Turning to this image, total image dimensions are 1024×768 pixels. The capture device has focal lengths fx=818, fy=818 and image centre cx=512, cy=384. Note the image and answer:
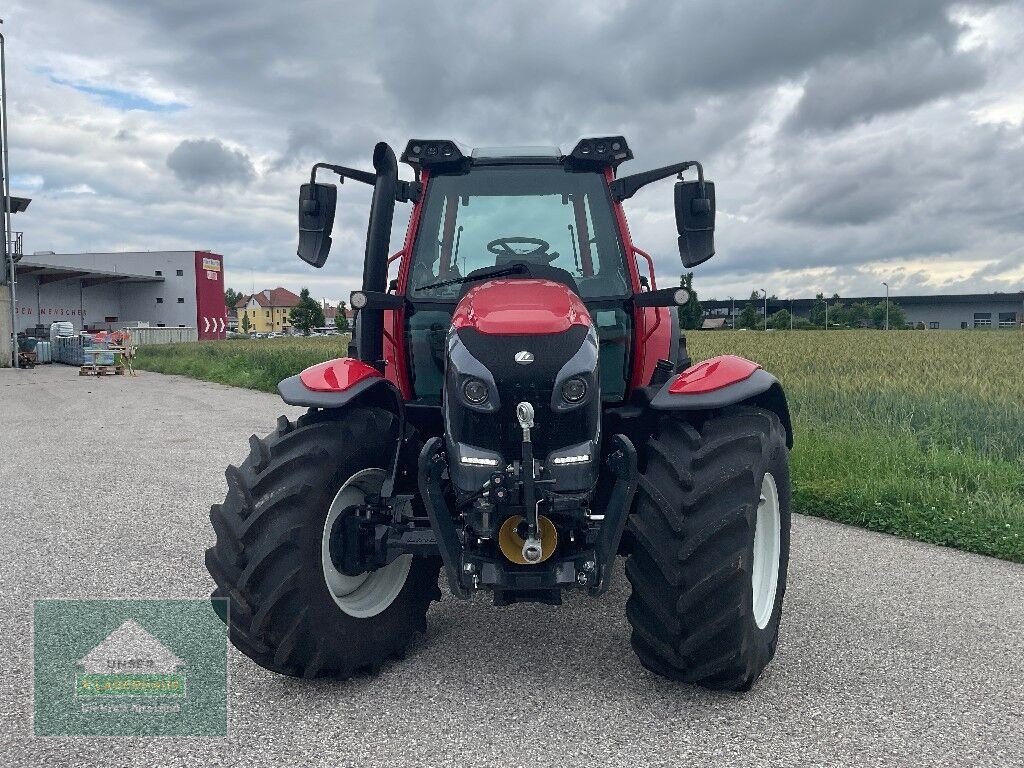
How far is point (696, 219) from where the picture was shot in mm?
3783

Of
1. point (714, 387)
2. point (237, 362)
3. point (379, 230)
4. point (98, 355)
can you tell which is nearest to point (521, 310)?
point (714, 387)

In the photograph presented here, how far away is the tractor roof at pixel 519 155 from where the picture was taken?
400 centimetres

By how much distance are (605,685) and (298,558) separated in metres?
1.30

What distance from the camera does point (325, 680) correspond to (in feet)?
10.8

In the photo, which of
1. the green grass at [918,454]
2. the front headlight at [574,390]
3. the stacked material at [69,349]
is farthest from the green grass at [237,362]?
the front headlight at [574,390]

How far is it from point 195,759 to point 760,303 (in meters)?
96.2

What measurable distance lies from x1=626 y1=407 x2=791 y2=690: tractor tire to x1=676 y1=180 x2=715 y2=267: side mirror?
101 centimetres

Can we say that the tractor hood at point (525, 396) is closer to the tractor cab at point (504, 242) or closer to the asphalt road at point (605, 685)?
the tractor cab at point (504, 242)

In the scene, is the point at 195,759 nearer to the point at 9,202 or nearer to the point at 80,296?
the point at 9,202

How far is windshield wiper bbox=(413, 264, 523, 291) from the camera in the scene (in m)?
3.60

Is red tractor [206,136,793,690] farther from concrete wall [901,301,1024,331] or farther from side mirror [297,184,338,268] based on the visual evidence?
concrete wall [901,301,1024,331]

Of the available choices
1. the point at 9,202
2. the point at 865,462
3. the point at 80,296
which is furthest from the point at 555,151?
the point at 80,296

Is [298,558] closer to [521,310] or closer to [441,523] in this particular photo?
[441,523]

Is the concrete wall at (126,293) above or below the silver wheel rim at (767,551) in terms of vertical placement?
above
